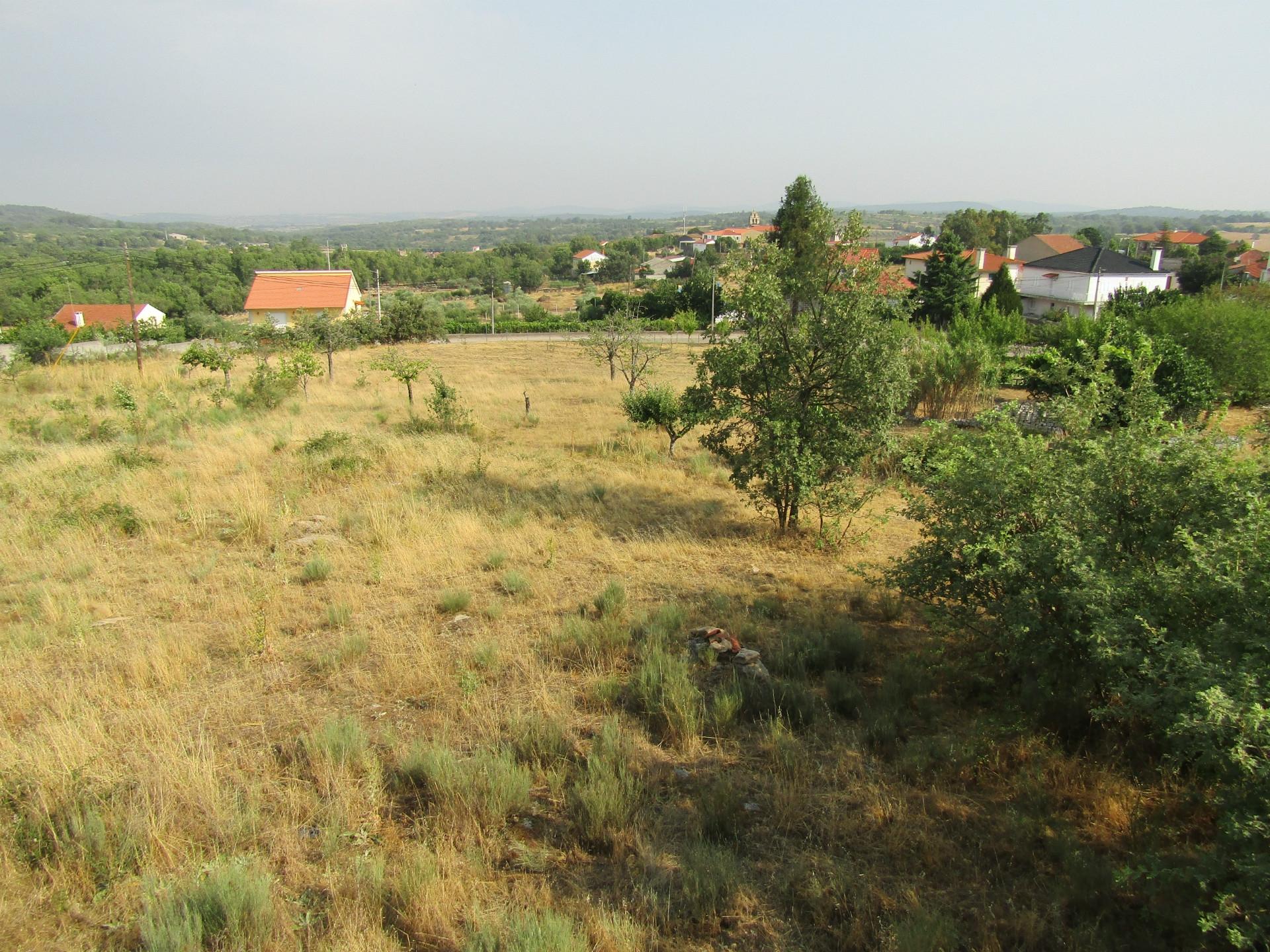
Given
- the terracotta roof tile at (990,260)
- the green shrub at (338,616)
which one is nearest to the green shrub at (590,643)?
the green shrub at (338,616)

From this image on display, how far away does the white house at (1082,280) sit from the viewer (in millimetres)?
45781

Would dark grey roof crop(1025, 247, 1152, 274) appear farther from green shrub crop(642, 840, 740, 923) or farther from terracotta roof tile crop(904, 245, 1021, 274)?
green shrub crop(642, 840, 740, 923)

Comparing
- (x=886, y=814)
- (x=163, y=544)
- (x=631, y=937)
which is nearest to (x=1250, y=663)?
(x=886, y=814)

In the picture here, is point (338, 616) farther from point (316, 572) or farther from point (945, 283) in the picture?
point (945, 283)

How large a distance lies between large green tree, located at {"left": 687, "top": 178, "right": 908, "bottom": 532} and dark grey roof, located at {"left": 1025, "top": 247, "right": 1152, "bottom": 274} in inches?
1828

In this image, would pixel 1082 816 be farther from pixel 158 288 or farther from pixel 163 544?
pixel 158 288

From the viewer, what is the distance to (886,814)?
13.7 ft

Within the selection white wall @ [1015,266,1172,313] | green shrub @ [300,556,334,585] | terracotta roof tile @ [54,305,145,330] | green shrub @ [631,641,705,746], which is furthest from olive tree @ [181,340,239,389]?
white wall @ [1015,266,1172,313]

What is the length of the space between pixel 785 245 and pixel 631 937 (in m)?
8.64

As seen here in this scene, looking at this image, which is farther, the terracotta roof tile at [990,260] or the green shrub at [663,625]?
the terracotta roof tile at [990,260]

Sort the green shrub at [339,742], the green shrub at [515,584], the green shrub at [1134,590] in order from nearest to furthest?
the green shrub at [1134,590]
the green shrub at [339,742]
the green shrub at [515,584]

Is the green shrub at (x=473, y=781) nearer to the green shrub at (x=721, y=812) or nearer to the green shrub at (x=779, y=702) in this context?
the green shrub at (x=721, y=812)

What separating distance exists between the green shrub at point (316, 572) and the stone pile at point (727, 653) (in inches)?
172

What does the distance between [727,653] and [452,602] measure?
9.50 ft
